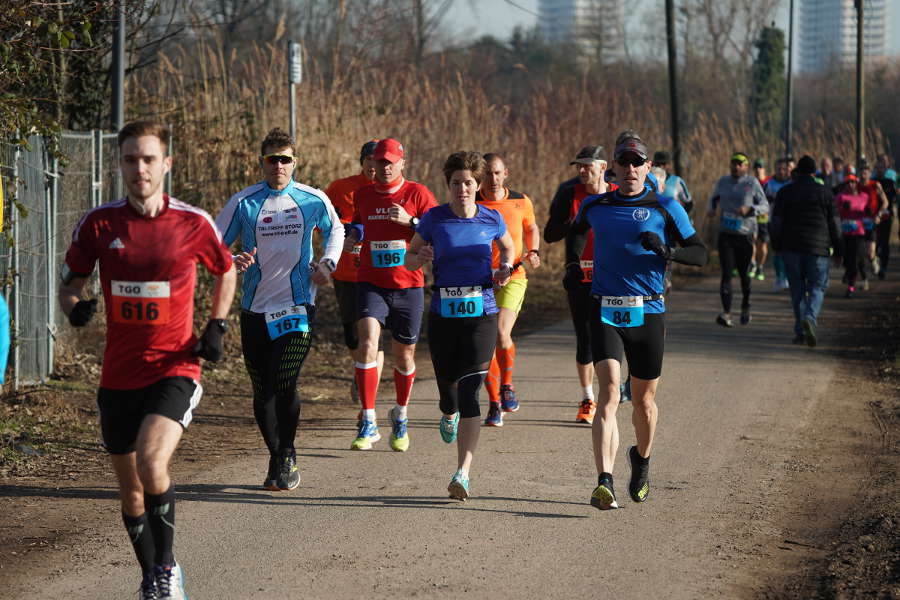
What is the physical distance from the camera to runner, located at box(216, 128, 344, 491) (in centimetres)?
727

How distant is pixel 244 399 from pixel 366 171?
2633 millimetres

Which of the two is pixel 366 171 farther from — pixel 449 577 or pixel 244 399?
pixel 449 577

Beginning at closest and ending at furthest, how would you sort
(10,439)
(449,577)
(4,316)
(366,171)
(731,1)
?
(4,316), (449,577), (10,439), (366,171), (731,1)

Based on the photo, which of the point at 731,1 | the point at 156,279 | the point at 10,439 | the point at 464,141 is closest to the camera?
the point at 156,279

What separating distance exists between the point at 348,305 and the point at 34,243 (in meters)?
2.96

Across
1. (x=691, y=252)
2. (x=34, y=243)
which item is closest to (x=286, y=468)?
(x=691, y=252)

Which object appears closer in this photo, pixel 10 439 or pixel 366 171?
pixel 10 439

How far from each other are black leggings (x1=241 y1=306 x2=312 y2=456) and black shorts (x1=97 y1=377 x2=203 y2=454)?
197 cm

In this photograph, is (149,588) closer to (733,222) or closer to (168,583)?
(168,583)

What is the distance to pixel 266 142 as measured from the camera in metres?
7.40

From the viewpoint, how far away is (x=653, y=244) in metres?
6.66

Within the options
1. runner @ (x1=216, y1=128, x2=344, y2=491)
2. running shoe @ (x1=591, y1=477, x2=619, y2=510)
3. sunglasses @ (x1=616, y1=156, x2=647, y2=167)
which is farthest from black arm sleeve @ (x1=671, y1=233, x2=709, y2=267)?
runner @ (x1=216, y1=128, x2=344, y2=491)

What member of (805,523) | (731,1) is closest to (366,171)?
(805,523)

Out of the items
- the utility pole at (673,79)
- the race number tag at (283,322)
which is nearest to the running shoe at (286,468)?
the race number tag at (283,322)
